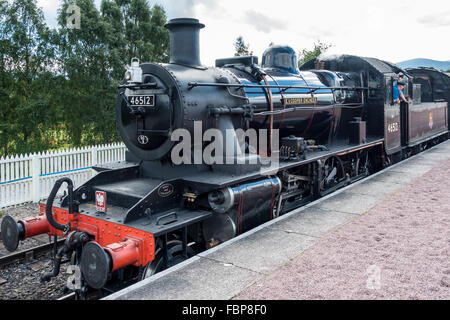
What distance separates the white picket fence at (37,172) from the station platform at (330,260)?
20.0ft

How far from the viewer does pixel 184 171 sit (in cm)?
554

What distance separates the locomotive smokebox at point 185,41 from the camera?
5.81 m

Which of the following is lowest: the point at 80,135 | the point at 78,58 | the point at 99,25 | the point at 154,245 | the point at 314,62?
the point at 154,245

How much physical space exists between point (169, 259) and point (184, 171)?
1.29 m

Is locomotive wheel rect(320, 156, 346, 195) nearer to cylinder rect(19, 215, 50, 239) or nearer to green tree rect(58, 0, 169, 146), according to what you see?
cylinder rect(19, 215, 50, 239)

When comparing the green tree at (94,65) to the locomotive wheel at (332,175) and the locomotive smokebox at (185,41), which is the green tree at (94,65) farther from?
the locomotive smokebox at (185,41)

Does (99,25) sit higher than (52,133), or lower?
higher

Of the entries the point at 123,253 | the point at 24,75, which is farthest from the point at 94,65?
the point at 123,253

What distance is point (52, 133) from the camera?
15.3m

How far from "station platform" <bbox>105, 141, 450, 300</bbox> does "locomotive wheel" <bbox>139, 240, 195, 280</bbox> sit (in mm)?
279

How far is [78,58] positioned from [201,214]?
1156 centimetres

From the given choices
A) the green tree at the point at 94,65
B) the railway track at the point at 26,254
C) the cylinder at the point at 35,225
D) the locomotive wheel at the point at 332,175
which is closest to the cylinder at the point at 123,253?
the cylinder at the point at 35,225
